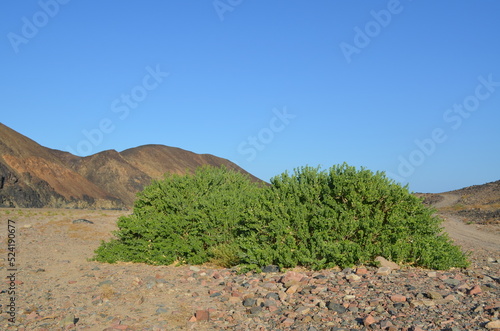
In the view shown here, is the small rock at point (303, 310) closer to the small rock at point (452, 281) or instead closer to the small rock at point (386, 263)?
the small rock at point (452, 281)

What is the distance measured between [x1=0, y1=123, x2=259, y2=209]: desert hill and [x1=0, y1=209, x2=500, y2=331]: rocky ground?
24.9m

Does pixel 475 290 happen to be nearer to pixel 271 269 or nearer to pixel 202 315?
pixel 271 269

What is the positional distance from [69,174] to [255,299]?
57.2m

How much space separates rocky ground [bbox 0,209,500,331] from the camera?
612cm

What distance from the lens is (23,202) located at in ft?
154

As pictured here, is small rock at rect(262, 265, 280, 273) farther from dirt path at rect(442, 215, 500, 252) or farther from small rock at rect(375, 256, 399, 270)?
dirt path at rect(442, 215, 500, 252)

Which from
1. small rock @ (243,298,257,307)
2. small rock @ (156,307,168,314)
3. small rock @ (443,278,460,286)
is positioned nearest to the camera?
small rock @ (156,307,168,314)

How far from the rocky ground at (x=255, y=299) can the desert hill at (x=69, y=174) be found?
979 inches

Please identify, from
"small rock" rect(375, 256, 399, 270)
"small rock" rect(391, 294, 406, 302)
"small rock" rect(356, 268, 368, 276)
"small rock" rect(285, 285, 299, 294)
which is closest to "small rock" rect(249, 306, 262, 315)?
"small rock" rect(285, 285, 299, 294)

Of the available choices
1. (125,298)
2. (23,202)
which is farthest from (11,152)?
(125,298)

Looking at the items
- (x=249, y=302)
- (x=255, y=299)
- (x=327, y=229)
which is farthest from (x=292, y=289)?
(x=327, y=229)

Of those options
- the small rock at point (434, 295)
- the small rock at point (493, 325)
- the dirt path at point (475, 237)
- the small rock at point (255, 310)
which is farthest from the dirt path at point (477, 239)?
the small rock at point (255, 310)

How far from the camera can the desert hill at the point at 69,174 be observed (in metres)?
48.7

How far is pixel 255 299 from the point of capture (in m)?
7.35
